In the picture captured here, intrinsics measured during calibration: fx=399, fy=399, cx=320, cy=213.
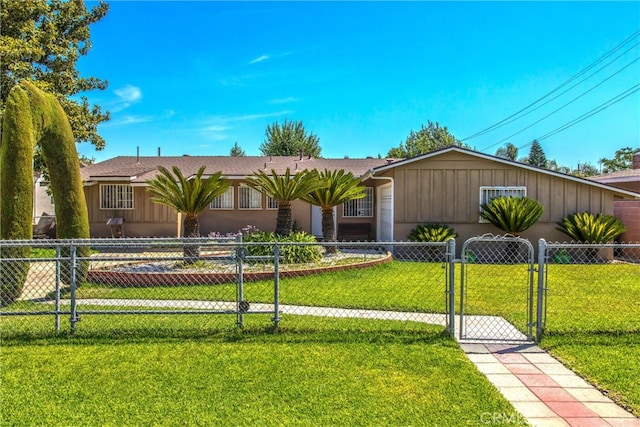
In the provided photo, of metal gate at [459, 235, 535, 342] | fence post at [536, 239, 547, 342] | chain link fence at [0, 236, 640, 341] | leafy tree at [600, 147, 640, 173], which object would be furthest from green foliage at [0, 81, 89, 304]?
leafy tree at [600, 147, 640, 173]

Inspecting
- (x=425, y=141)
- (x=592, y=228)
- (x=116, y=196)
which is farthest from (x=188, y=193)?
(x=425, y=141)

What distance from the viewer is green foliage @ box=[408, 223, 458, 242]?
12623 mm

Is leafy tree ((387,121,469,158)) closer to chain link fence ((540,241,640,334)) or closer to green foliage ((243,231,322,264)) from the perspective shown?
chain link fence ((540,241,640,334))

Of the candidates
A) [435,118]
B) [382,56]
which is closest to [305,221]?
[382,56]

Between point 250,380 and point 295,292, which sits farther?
point 295,292

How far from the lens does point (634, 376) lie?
4.07 metres

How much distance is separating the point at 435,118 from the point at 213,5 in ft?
146

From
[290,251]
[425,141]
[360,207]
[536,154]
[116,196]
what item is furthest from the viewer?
[536,154]

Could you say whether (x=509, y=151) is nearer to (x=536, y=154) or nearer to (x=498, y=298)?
(x=536, y=154)

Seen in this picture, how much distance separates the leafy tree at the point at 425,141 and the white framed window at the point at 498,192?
3410 cm

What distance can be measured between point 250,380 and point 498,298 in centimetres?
544

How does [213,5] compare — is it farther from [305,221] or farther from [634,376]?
[634,376]

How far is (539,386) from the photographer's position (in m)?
3.91

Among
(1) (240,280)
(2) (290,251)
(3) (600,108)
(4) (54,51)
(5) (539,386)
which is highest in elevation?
(3) (600,108)
